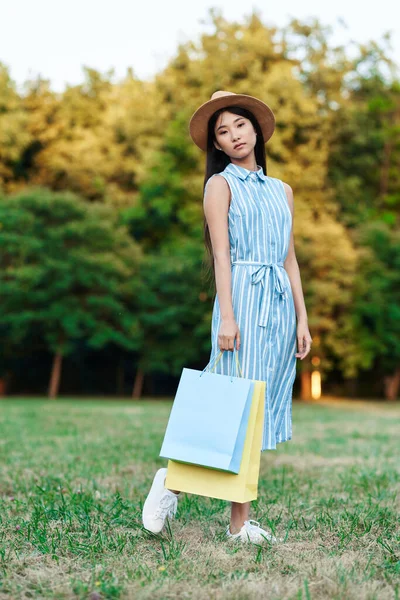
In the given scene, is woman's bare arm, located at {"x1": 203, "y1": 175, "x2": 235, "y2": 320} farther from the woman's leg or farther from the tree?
the tree

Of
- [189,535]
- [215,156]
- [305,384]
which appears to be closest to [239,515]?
[189,535]

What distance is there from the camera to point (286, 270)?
10.5ft

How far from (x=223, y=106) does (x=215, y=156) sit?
0.78 feet

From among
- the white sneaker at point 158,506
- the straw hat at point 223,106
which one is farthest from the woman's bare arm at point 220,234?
the white sneaker at point 158,506

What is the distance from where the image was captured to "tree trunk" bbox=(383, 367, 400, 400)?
23047 mm

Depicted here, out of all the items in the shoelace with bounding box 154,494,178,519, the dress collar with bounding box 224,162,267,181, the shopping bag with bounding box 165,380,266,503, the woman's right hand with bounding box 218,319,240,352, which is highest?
the dress collar with bounding box 224,162,267,181

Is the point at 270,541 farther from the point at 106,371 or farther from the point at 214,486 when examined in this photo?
the point at 106,371

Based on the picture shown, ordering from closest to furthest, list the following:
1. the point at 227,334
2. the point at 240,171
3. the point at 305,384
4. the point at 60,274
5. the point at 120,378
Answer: the point at 227,334 < the point at 240,171 < the point at 60,274 < the point at 305,384 < the point at 120,378

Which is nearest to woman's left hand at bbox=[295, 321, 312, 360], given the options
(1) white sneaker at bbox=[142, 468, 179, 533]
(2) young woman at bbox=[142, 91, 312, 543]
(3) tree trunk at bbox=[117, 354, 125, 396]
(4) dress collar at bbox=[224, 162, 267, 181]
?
(2) young woman at bbox=[142, 91, 312, 543]

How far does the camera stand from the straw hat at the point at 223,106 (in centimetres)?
299

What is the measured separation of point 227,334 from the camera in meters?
2.80

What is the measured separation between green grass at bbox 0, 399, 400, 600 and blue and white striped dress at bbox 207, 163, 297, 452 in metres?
0.49

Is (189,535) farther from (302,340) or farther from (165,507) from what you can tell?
(302,340)

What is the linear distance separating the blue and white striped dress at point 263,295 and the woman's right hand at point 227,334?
0.08 m
